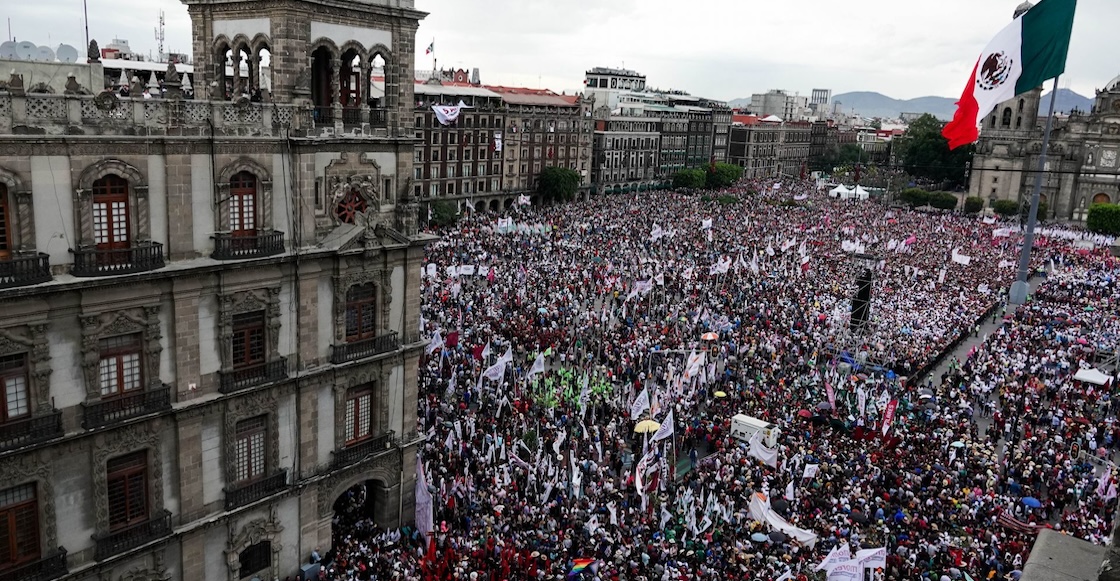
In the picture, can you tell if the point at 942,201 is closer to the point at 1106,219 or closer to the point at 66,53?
the point at 1106,219

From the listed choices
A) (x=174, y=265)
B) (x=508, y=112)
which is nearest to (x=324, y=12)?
(x=174, y=265)

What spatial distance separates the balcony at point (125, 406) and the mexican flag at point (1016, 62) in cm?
3049

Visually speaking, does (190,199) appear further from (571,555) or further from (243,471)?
(571,555)

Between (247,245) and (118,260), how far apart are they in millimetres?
3148

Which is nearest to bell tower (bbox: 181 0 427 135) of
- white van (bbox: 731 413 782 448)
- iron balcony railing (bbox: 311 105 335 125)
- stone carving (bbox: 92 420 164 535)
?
iron balcony railing (bbox: 311 105 335 125)

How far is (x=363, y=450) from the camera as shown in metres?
26.0

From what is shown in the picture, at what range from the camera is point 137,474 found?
21.0 metres

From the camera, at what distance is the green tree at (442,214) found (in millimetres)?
Result: 83125

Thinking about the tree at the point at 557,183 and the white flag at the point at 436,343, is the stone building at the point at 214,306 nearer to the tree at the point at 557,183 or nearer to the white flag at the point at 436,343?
the white flag at the point at 436,343

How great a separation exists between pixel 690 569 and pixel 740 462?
745 cm

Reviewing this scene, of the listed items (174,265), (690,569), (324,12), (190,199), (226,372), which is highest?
(324,12)

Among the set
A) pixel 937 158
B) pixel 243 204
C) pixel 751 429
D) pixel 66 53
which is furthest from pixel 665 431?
pixel 937 158

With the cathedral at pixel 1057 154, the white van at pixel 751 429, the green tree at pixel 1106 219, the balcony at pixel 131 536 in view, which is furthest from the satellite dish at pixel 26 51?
the cathedral at pixel 1057 154

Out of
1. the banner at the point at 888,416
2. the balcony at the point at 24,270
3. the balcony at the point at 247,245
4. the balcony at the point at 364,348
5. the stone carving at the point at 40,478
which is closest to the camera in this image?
the balcony at the point at 24,270
